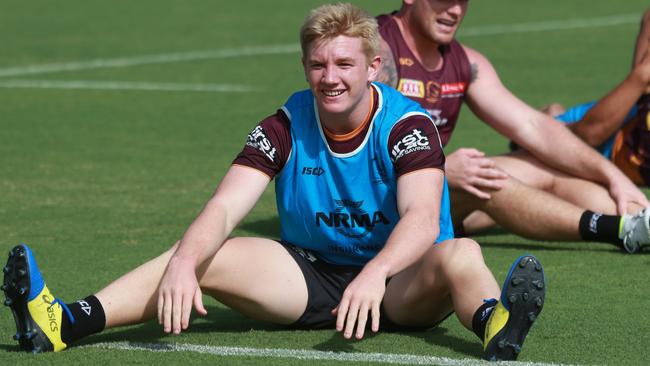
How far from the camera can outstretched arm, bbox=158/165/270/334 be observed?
5277 mm

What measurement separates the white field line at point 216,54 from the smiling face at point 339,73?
9893 mm

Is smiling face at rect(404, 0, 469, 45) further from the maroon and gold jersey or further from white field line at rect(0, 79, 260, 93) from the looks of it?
white field line at rect(0, 79, 260, 93)

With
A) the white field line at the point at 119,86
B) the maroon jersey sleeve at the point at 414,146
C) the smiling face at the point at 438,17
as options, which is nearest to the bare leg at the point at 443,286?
the maroon jersey sleeve at the point at 414,146

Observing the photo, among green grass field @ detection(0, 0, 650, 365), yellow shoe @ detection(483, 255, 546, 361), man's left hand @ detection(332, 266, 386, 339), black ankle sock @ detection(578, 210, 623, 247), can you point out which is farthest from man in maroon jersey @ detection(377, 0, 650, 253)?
man's left hand @ detection(332, 266, 386, 339)

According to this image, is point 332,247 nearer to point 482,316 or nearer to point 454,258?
point 454,258

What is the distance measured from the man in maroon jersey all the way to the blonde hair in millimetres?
2094

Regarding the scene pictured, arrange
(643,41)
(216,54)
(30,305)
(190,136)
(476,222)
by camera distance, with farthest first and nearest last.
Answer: (216,54), (190,136), (643,41), (476,222), (30,305)

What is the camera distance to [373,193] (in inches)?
230

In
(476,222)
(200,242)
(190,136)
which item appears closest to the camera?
(200,242)

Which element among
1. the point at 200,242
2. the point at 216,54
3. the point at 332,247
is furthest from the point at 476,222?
the point at 216,54

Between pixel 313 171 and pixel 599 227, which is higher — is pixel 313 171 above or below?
above

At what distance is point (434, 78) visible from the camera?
809 centimetres

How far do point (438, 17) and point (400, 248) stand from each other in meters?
2.86

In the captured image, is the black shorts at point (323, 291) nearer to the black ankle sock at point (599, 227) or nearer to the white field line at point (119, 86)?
the black ankle sock at point (599, 227)
